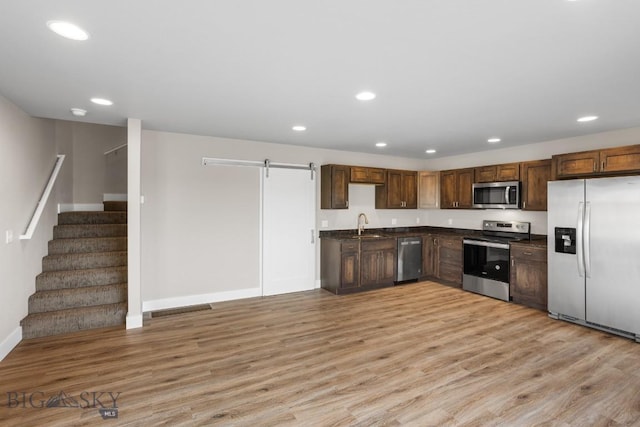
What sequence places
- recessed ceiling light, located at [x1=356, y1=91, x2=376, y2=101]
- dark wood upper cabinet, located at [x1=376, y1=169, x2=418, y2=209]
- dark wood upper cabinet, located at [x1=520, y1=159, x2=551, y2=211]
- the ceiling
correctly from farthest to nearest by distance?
dark wood upper cabinet, located at [x1=376, y1=169, x2=418, y2=209] → dark wood upper cabinet, located at [x1=520, y1=159, x2=551, y2=211] → recessed ceiling light, located at [x1=356, y1=91, x2=376, y2=101] → the ceiling

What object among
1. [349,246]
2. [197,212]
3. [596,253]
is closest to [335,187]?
[349,246]

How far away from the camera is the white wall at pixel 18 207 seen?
310cm

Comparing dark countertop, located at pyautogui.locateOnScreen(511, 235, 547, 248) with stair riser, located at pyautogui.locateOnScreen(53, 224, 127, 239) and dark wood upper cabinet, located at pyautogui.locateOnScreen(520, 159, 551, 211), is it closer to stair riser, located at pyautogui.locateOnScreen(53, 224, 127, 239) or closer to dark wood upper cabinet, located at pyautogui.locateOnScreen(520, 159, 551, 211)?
dark wood upper cabinet, located at pyautogui.locateOnScreen(520, 159, 551, 211)

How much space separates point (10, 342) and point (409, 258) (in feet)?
18.2

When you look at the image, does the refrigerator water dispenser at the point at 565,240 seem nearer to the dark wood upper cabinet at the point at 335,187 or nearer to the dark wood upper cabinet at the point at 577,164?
the dark wood upper cabinet at the point at 577,164

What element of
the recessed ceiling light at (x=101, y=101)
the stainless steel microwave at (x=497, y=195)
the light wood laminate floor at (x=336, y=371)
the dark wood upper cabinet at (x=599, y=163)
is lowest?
the light wood laminate floor at (x=336, y=371)

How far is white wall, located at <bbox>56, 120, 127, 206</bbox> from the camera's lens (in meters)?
5.82

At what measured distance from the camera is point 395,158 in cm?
663

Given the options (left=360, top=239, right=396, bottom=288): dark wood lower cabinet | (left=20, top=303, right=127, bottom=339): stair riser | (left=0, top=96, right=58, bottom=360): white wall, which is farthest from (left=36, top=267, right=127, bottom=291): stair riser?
(left=360, top=239, right=396, bottom=288): dark wood lower cabinet

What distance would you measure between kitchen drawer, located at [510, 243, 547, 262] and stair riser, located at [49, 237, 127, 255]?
227 inches

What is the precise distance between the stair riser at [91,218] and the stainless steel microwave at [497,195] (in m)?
6.00

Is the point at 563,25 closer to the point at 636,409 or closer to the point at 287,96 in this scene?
the point at 287,96

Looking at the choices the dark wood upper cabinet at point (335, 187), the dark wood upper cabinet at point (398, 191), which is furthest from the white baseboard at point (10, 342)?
the dark wood upper cabinet at point (398, 191)

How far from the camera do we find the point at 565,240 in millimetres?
4121
